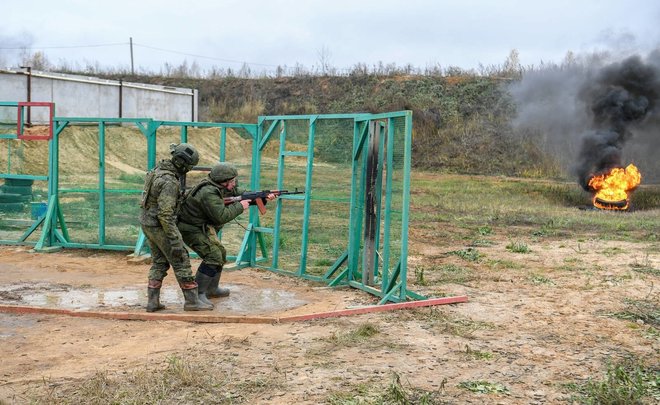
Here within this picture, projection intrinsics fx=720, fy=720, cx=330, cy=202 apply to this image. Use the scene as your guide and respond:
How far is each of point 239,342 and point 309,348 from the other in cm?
67

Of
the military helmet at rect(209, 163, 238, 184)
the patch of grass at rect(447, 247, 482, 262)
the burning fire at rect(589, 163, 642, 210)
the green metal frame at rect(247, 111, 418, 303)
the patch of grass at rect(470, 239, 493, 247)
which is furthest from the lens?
the burning fire at rect(589, 163, 642, 210)

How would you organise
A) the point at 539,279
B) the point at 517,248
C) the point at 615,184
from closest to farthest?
the point at 539,279, the point at 517,248, the point at 615,184

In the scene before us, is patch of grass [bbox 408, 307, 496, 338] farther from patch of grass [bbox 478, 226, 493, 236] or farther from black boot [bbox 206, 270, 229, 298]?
patch of grass [bbox 478, 226, 493, 236]

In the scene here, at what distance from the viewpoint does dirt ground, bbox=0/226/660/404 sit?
219 inches

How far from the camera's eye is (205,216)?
830 centimetres

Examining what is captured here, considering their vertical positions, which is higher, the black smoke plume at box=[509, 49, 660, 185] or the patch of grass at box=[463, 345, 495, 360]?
the black smoke plume at box=[509, 49, 660, 185]

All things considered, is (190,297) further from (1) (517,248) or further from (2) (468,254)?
(1) (517,248)

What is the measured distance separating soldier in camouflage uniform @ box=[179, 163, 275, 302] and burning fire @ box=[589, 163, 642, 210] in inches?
646

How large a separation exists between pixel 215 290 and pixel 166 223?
1.45m

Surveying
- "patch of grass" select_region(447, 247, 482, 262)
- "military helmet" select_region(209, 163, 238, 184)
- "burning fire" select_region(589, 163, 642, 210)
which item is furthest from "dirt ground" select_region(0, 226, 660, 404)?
"burning fire" select_region(589, 163, 642, 210)

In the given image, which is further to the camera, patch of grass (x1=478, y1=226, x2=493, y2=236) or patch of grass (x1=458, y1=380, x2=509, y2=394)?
patch of grass (x1=478, y1=226, x2=493, y2=236)

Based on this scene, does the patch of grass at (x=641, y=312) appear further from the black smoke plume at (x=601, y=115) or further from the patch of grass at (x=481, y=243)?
the black smoke plume at (x=601, y=115)

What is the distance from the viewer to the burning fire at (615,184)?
73.8 feet

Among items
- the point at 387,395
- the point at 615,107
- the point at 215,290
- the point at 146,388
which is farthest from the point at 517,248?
the point at 615,107
